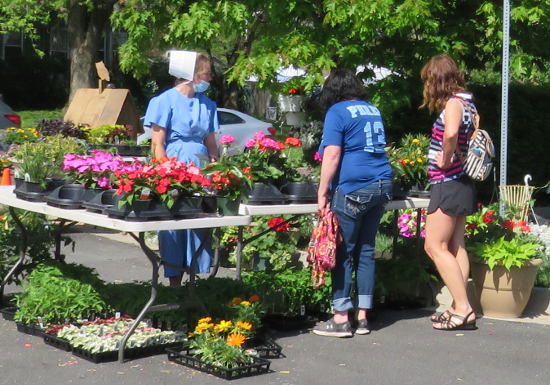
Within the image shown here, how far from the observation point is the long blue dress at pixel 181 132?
263 inches

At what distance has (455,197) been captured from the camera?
6516 mm

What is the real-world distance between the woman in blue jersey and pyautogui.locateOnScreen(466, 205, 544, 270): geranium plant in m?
0.97

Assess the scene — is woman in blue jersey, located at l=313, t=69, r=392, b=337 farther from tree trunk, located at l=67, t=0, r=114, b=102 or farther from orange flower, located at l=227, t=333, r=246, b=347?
tree trunk, located at l=67, t=0, r=114, b=102

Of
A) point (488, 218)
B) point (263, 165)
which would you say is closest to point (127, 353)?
point (263, 165)

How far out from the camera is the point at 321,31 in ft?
33.1

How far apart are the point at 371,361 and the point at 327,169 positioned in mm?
1207

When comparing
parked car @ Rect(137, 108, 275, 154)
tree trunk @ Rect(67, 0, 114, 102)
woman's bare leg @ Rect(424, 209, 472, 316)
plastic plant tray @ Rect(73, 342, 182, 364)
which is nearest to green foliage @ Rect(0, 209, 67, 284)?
plastic plant tray @ Rect(73, 342, 182, 364)

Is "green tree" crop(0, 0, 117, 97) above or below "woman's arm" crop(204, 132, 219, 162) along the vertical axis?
above

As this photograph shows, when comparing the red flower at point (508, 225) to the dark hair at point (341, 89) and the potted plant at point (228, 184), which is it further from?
the potted plant at point (228, 184)

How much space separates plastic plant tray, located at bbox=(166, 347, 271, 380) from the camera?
5.45 meters

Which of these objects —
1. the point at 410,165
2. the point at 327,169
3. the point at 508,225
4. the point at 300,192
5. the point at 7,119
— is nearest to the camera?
the point at 327,169

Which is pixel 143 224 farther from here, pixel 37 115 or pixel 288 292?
pixel 37 115

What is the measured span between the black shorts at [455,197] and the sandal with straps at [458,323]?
0.69m

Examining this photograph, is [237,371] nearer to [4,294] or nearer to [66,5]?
[4,294]
